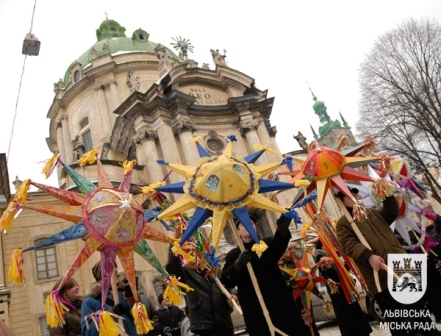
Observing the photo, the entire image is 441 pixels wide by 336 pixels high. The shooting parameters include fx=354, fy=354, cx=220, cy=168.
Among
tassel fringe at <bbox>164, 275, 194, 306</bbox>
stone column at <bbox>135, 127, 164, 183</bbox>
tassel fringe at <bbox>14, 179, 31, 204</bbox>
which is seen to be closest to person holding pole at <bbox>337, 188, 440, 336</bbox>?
tassel fringe at <bbox>164, 275, 194, 306</bbox>

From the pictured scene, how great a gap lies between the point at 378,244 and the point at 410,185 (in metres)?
3.14

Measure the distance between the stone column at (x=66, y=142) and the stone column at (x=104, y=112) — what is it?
444 cm

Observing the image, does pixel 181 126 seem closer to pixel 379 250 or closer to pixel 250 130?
pixel 250 130

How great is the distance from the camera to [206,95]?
22.7 m

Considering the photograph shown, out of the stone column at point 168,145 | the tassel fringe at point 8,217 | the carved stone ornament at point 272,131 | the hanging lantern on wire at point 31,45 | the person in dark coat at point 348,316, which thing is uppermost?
the carved stone ornament at point 272,131

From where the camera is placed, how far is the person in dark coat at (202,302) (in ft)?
14.9

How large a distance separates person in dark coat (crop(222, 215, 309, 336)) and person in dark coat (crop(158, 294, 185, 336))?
2.54 m

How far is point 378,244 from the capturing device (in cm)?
A: 407

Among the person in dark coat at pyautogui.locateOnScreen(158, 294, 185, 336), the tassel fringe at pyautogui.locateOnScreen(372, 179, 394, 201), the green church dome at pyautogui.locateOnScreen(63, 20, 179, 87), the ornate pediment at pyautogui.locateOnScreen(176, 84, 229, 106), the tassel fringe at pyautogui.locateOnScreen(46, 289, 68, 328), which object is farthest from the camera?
the green church dome at pyautogui.locateOnScreen(63, 20, 179, 87)

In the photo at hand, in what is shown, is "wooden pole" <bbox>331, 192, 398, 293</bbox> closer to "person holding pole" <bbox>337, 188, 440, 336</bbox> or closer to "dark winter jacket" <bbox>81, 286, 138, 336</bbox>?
"person holding pole" <bbox>337, 188, 440, 336</bbox>

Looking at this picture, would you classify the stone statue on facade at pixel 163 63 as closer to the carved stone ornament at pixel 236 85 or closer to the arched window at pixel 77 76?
the carved stone ornament at pixel 236 85

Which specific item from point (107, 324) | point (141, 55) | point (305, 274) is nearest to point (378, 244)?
point (305, 274)

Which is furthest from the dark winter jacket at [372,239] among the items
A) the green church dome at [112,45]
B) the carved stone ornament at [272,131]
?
the green church dome at [112,45]

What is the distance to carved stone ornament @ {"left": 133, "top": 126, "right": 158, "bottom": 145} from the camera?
63.8 ft
